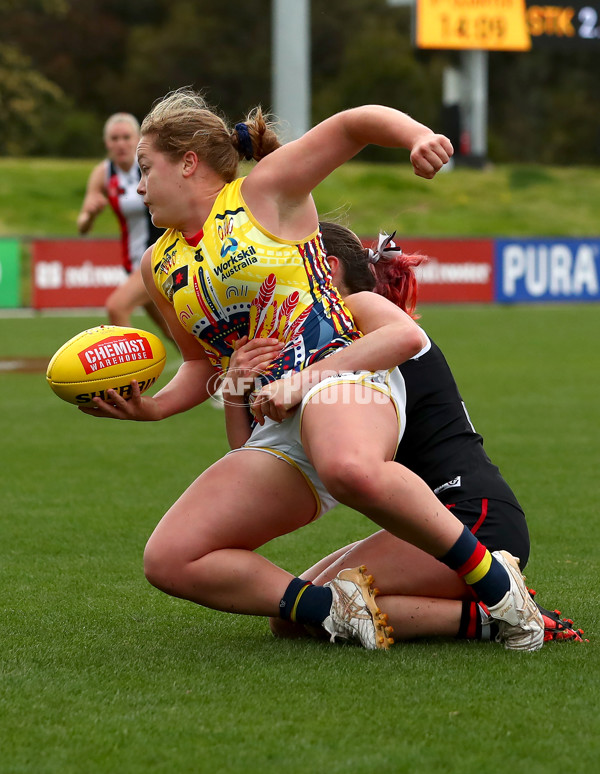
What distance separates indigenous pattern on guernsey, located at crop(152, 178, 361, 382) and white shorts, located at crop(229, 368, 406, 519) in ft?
0.46

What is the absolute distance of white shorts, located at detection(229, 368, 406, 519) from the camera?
3.39 meters

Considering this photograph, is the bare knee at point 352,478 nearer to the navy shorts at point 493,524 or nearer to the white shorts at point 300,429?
the white shorts at point 300,429

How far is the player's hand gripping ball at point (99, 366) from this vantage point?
11.7ft

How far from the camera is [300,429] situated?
342 centimetres

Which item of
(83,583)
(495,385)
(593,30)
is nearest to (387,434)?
(83,583)

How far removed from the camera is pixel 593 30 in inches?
885

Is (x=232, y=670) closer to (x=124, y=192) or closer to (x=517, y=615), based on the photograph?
(x=517, y=615)

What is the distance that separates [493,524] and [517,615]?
33cm

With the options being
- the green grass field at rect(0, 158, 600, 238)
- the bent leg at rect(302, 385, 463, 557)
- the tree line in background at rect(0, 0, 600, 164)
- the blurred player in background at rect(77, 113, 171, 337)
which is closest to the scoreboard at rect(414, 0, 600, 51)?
the green grass field at rect(0, 158, 600, 238)

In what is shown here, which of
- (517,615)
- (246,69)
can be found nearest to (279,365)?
(517,615)

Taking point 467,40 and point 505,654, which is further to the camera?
point 467,40

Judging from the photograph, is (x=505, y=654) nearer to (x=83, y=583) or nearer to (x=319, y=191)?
(x=83, y=583)

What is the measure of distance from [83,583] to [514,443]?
372 centimetres

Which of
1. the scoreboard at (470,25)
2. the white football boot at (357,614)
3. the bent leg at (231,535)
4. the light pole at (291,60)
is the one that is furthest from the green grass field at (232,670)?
the scoreboard at (470,25)
